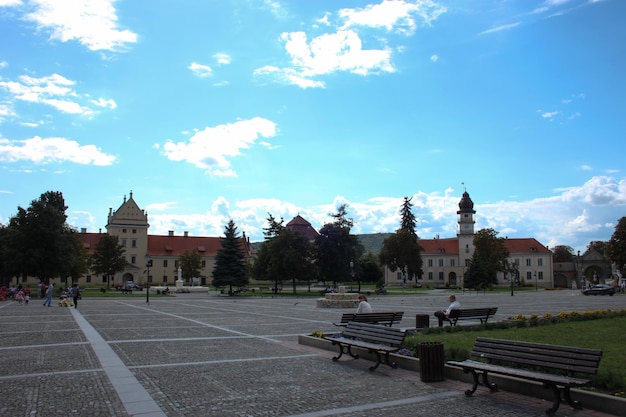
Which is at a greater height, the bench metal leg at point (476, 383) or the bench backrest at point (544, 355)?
the bench backrest at point (544, 355)

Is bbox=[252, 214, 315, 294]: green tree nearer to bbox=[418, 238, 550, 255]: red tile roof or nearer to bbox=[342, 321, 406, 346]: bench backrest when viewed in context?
bbox=[342, 321, 406, 346]: bench backrest

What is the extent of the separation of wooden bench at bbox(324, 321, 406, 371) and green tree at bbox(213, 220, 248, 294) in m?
45.1

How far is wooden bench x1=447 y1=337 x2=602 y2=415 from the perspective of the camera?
7090 millimetres

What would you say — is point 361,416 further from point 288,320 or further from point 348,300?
point 348,300

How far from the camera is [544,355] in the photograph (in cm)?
775

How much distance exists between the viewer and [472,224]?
10662cm

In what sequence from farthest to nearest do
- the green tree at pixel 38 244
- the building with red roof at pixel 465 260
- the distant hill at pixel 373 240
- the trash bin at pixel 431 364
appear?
1. the distant hill at pixel 373 240
2. the building with red roof at pixel 465 260
3. the green tree at pixel 38 244
4. the trash bin at pixel 431 364

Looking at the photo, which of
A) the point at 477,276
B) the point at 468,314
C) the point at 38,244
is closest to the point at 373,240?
the point at 477,276

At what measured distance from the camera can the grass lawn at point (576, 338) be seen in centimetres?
791

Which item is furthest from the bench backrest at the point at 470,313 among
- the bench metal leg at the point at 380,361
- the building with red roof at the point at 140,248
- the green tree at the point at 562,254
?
the green tree at the point at 562,254

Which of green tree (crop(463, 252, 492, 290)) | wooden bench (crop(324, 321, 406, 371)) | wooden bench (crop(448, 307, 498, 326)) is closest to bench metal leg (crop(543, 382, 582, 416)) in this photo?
wooden bench (crop(324, 321, 406, 371))

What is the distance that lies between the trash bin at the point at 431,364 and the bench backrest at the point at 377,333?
3.68 feet

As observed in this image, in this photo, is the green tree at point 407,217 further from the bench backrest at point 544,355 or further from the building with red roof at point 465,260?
the bench backrest at point 544,355

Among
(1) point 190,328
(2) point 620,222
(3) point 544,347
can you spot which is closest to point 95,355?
(1) point 190,328
